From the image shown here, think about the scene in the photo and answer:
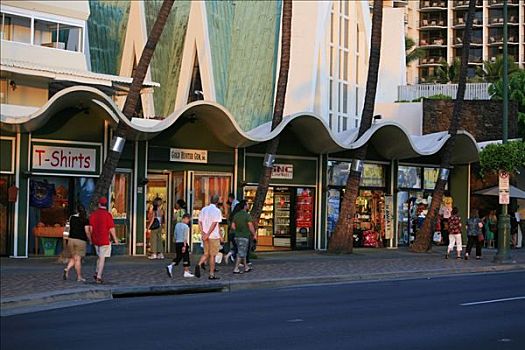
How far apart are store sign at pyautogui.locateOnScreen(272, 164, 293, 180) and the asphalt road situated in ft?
39.3

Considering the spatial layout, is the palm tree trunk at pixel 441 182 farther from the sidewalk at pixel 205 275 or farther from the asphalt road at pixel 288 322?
the asphalt road at pixel 288 322

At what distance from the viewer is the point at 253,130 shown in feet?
103

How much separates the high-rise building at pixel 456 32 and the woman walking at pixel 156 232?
285ft

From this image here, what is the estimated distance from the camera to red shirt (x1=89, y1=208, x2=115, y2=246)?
19156 mm

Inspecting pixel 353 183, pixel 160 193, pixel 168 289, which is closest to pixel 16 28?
pixel 160 193

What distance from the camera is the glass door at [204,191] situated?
2947 centimetres

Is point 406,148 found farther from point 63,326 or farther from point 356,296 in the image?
point 63,326

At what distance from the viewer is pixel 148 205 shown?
28766 mm

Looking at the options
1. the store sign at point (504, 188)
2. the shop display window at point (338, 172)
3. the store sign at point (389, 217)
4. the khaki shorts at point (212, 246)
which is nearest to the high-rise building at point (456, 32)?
the store sign at point (389, 217)

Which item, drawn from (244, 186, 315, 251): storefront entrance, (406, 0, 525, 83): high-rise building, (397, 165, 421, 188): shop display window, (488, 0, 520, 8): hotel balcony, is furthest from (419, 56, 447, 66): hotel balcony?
(244, 186, 315, 251): storefront entrance

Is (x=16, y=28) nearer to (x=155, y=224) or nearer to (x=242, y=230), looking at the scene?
(x=155, y=224)

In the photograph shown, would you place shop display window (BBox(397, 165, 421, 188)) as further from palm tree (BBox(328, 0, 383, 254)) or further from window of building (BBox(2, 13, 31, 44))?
window of building (BBox(2, 13, 31, 44))


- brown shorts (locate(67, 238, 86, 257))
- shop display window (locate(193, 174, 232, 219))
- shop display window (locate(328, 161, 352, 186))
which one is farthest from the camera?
shop display window (locate(328, 161, 352, 186))

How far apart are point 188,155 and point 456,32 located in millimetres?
91478
